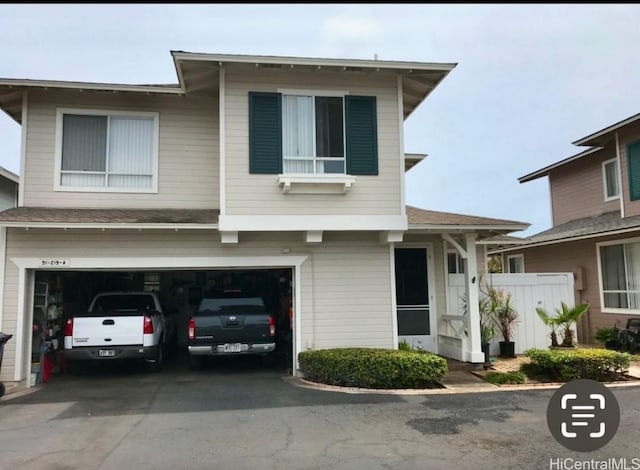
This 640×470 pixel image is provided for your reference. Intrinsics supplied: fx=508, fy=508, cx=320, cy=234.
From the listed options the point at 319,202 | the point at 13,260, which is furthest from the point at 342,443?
the point at 13,260

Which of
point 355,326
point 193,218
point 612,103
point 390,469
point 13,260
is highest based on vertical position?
point 612,103

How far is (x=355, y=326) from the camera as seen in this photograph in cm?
1056

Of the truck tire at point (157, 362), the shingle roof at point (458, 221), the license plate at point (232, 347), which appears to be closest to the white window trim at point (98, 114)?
the truck tire at point (157, 362)

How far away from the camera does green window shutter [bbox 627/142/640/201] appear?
14781 millimetres

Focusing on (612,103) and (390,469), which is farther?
(612,103)

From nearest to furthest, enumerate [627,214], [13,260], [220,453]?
[220,453], [13,260], [627,214]

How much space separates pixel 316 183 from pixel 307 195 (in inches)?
12.9

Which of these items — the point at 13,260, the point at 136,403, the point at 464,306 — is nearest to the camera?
the point at 136,403

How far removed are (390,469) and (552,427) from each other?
219 cm

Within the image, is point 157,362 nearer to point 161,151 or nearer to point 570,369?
point 161,151

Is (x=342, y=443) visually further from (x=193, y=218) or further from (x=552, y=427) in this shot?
(x=193, y=218)

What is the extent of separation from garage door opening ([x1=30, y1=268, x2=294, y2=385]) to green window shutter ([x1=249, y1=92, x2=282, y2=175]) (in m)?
2.51

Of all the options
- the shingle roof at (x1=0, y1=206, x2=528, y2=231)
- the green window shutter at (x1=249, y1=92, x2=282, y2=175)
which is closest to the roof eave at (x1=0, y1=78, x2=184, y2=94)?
the green window shutter at (x1=249, y1=92, x2=282, y2=175)

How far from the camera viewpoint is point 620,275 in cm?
1480
